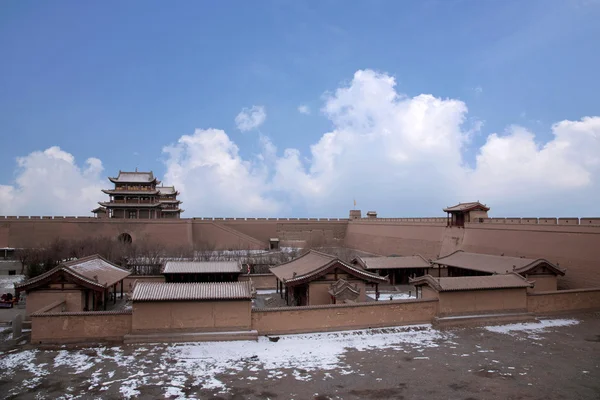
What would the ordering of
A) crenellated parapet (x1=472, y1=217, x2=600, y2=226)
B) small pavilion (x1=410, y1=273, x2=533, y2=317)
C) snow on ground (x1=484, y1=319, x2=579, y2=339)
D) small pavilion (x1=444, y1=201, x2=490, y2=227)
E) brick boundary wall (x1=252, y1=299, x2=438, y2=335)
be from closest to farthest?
brick boundary wall (x1=252, y1=299, x2=438, y2=335), snow on ground (x1=484, y1=319, x2=579, y2=339), small pavilion (x1=410, y1=273, x2=533, y2=317), crenellated parapet (x1=472, y1=217, x2=600, y2=226), small pavilion (x1=444, y1=201, x2=490, y2=227)

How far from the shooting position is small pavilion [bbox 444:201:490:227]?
1298 inches

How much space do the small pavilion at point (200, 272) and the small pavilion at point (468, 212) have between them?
61.9ft

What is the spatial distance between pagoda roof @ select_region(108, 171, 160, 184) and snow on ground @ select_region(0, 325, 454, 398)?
3688 cm

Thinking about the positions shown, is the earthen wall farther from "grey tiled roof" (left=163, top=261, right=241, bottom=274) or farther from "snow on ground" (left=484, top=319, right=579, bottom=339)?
"snow on ground" (left=484, top=319, right=579, bottom=339)

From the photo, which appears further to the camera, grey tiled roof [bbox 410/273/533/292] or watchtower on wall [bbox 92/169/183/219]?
watchtower on wall [bbox 92/169/183/219]

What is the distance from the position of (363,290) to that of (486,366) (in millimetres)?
7182

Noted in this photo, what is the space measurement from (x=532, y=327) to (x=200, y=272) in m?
14.7

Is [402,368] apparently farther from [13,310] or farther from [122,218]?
[122,218]

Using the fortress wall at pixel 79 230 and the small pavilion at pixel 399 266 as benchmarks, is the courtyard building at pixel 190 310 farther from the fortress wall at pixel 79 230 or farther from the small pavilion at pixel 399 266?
the fortress wall at pixel 79 230

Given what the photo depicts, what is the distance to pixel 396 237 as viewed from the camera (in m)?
43.8

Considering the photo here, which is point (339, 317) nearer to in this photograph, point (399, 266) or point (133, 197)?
point (399, 266)

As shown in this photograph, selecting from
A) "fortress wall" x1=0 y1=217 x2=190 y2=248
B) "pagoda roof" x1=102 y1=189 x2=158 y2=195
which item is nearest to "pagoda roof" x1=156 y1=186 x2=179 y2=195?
"pagoda roof" x1=102 y1=189 x2=158 y2=195

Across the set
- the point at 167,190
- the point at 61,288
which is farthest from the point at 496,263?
the point at 167,190

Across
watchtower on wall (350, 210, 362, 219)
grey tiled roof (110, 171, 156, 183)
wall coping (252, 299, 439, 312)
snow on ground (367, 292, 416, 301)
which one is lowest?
snow on ground (367, 292, 416, 301)
